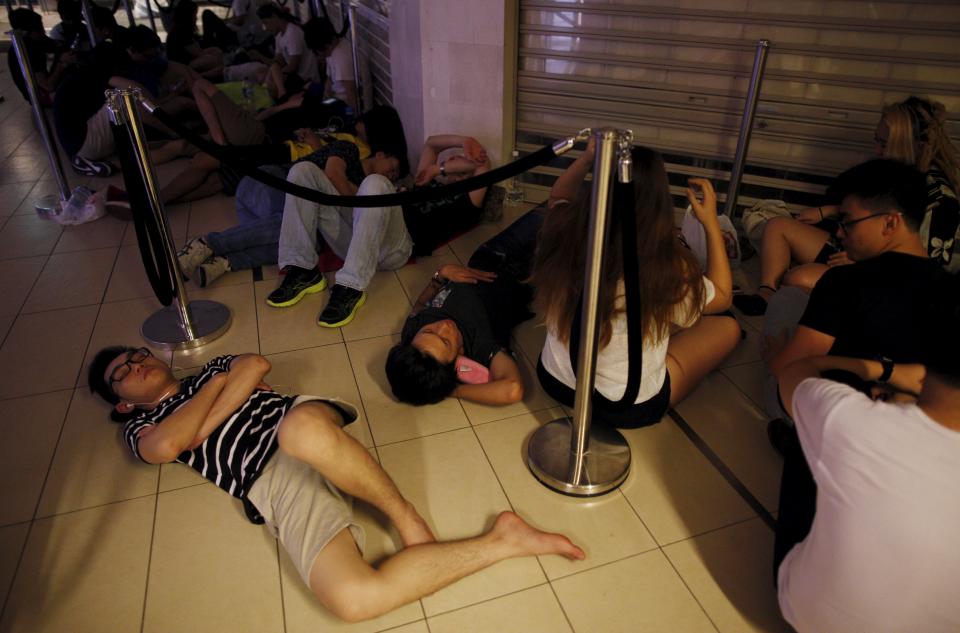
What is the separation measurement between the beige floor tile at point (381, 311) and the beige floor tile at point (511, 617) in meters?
1.47

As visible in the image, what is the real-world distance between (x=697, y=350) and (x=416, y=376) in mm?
1088

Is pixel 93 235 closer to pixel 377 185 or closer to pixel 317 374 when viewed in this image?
pixel 377 185

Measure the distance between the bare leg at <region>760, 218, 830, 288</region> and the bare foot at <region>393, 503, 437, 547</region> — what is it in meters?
2.17

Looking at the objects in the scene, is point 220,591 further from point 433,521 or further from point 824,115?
point 824,115

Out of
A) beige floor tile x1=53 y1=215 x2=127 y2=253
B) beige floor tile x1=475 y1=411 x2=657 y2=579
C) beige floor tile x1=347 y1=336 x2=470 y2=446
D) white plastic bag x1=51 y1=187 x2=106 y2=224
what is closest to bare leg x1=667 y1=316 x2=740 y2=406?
beige floor tile x1=475 y1=411 x2=657 y2=579

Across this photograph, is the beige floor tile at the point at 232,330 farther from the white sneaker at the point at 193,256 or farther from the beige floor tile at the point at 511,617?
the beige floor tile at the point at 511,617

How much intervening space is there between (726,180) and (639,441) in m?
2.17

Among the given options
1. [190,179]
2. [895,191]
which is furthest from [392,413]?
[190,179]

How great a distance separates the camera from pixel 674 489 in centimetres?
218

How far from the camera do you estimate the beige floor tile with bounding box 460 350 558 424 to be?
97.7 inches

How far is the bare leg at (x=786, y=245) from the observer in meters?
3.17

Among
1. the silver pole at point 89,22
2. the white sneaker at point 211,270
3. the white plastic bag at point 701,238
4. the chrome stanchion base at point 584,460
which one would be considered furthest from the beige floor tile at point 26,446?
the silver pole at point 89,22

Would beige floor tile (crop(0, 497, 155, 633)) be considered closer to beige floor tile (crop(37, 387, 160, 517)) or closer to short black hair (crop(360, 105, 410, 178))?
beige floor tile (crop(37, 387, 160, 517))

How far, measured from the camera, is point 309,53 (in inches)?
242
